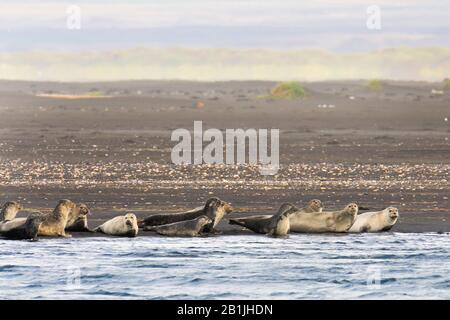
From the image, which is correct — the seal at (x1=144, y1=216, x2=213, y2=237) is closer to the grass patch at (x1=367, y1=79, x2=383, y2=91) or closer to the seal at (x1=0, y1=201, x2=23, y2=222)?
Answer: the seal at (x1=0, y1=201, x2=23, y2=222)

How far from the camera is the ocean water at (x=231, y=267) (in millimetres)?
15500

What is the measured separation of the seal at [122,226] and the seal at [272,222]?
1.45m

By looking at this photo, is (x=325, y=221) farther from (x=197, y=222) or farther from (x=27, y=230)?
(x=27, y=230)

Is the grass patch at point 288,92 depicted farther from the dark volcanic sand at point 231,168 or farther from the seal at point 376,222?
the seal at point 376,222

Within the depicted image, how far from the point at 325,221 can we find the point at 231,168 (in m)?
6.66

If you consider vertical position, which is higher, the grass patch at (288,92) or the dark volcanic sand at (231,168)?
the grass patch at (288,92)

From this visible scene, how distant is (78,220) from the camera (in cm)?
1856

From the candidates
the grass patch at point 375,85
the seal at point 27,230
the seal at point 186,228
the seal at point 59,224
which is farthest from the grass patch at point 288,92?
the seal at point 27,230

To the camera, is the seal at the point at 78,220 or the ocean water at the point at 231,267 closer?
the ocean water at the point at 231,267

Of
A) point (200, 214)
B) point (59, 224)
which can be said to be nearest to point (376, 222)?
point (200, 214)

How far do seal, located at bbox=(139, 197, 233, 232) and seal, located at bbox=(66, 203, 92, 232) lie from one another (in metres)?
0.80

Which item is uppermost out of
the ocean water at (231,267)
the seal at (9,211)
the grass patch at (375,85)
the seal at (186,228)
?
the grass patch at (375,85)

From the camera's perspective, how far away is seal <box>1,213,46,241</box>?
1809 cm
